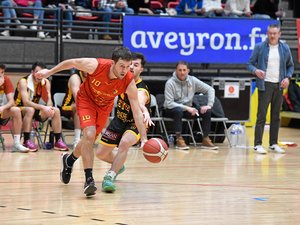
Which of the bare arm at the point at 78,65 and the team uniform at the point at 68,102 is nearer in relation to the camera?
the bare arm at the point at 78,65

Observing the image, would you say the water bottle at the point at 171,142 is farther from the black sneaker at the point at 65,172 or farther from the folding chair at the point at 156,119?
the black sneaker at the point at 65,172

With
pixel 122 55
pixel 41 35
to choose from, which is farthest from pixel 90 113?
pixel 41 35

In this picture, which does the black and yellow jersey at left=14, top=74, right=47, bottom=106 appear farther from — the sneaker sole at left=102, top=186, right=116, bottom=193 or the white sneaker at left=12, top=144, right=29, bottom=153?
the sneaker sole at left=102, top=186, right=116, bottom=193

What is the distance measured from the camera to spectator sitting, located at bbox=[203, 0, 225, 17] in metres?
17.3

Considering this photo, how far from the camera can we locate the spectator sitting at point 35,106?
1241cm

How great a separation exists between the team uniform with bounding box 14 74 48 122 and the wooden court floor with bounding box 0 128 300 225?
857 mm

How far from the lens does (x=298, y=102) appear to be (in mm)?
17156

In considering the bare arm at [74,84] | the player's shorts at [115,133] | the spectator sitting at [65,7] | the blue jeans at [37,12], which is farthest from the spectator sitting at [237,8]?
the player's shorts at [115,133]

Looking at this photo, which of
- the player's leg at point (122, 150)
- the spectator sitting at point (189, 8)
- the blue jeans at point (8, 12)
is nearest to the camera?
the player's leg at point (122, 150)

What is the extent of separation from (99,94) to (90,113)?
0.24m

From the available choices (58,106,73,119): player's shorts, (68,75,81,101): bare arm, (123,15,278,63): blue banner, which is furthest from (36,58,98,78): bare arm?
(123,15,278,63): blue banner

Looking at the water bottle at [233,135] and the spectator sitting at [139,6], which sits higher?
the spectator sitting at [139,6]

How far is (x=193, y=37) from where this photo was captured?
14320mm

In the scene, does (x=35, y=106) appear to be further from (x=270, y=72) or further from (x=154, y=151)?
(x=154, y=151)
